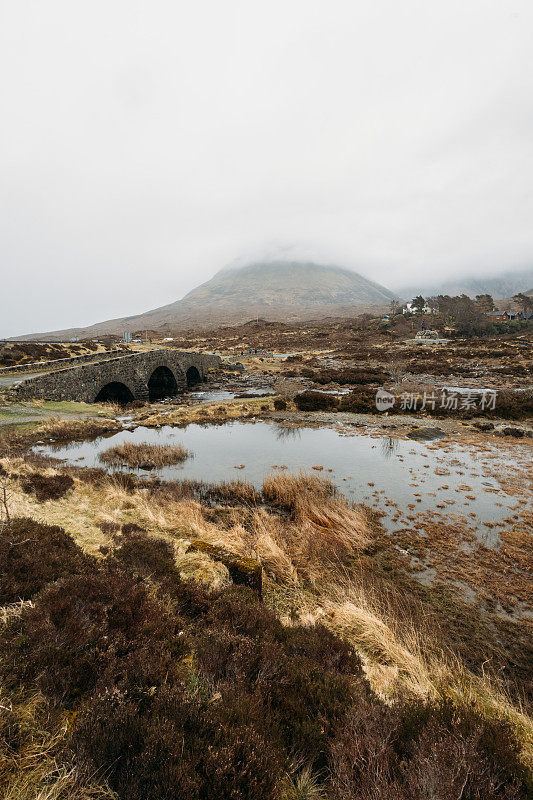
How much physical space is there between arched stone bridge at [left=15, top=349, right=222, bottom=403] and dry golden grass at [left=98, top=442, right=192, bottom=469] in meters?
11.7

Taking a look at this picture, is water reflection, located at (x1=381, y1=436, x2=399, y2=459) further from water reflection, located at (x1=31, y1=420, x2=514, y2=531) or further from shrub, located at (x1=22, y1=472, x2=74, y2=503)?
shrub, located at (x1=22, y1=472, x2=74, y2=503)

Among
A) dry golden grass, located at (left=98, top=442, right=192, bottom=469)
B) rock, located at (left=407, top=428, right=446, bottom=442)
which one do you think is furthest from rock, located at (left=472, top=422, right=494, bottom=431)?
dry golden grass, located at (left=98, top=442, right=192, bottom=469)

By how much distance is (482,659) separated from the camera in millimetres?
5770

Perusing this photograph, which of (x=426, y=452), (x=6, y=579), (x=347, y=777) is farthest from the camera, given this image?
(x=426, y=452)

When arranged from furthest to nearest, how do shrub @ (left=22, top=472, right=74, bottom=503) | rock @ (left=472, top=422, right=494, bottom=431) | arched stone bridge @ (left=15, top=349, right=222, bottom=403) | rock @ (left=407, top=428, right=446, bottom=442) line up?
arched stone bridge @ (left=15, top=349, right=222, bottom=403)
rock @ (left=472, top=422, right=494, bottom=431)
rock @ (left=407, top=428, right=446, bottom=442)
shrub @ (left=22, top=472, right=74, bottom=503)

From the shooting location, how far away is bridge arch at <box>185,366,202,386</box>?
44.8m

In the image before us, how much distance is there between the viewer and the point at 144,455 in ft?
54.3

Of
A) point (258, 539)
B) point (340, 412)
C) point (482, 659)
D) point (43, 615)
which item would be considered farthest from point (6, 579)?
point (340, 412)

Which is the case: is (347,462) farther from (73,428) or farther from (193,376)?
(193,376)

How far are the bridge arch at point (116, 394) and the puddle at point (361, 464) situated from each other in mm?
12715

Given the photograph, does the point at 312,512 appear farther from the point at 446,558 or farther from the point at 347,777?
the point at 347,777

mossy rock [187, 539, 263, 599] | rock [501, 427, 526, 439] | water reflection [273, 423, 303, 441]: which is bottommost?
rock [501, 427, 526, 439]

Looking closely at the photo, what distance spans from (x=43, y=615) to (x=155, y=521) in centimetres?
589

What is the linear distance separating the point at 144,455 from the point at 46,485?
20.2ft
